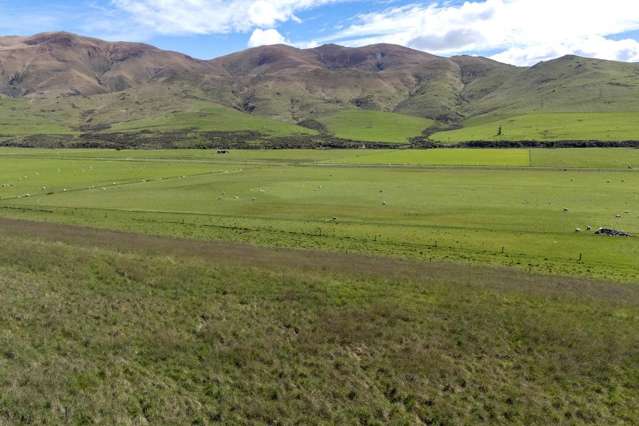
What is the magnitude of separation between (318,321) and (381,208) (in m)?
45.8

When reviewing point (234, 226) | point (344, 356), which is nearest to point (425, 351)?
point (344, 356)

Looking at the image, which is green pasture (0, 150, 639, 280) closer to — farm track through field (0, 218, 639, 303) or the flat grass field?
the flat grass field

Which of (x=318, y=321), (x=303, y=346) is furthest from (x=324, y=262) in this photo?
(x=303, y=346)

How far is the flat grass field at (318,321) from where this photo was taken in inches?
795

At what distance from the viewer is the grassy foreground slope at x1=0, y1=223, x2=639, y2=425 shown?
65.3 ft

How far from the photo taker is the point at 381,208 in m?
71.8

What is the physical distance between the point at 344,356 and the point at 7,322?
19.3 meters

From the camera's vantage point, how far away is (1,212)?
67.5 m

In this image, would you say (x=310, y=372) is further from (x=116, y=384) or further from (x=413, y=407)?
(x=116, y=384)

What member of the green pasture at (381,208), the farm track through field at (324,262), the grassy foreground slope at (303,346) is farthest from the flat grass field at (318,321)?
the green pasture at (381,208)

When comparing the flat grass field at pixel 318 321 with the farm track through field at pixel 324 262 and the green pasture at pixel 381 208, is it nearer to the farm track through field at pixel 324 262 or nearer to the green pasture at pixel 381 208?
the farm track through field at pixel 324 262

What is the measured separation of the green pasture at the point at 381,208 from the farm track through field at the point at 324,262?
12.6 feet

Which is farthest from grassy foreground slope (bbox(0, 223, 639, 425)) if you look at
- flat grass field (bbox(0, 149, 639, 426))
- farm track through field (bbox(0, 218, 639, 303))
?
farm track through field (bbox(0, 218, 639, 303))

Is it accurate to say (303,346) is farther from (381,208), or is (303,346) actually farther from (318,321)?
(381,208)
